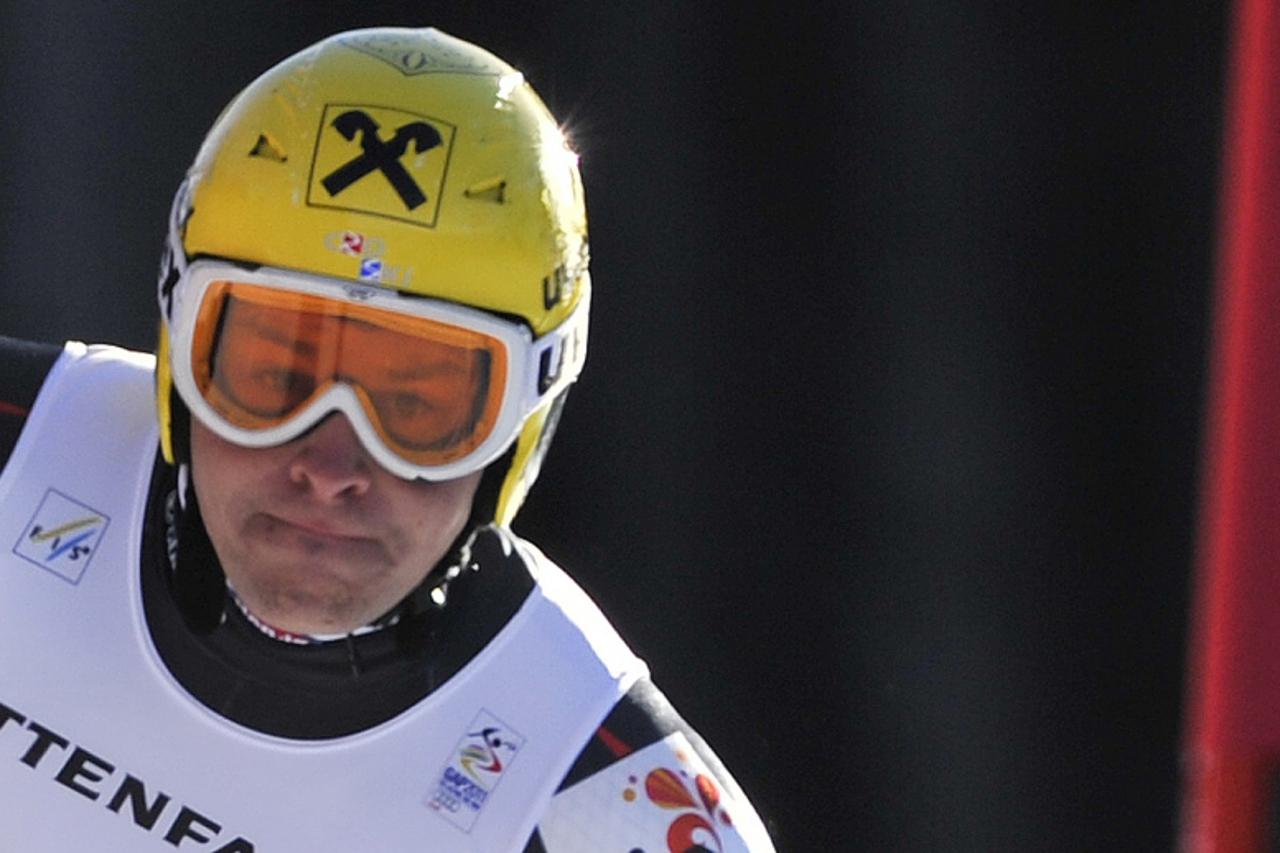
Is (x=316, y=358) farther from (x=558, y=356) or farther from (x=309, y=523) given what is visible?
(x=558, y=356)

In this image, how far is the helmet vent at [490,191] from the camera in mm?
2275

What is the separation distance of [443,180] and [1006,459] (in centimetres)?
179

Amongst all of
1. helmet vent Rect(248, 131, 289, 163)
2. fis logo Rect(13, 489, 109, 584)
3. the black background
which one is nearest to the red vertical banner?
helmet vent Rect(248, 131, 289, 163)

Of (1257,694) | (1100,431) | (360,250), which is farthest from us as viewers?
(1100,431)

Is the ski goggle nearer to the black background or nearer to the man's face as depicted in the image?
the man's face

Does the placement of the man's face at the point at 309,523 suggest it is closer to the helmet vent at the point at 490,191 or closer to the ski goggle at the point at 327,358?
Result: the ski goggle at the point at 327,358

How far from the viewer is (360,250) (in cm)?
222

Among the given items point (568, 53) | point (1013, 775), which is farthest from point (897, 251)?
point (1013, 775)

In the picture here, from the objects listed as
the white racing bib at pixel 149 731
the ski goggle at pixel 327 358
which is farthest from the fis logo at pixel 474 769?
the ski goggle at pixel 327 358

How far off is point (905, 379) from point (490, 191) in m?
1.66

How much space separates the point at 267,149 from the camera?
7.49ft

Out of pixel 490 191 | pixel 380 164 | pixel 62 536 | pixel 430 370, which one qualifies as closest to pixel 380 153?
pixel 380 164

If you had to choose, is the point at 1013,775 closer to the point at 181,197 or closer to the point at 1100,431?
the point at 1100,431

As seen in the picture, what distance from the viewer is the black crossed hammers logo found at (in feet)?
7.36
